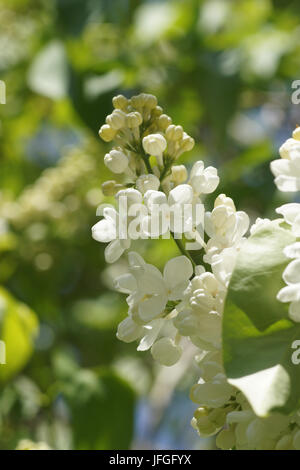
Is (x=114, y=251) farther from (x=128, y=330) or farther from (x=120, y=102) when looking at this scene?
(x=120, y=102)

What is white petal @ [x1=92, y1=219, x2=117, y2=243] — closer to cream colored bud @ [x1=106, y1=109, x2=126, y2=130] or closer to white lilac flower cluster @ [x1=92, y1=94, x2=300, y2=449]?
white lilac flower cluster @ [x1=92, y1=94, x2=300, y2=449]

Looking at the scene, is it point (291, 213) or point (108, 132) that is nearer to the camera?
point (291, 213)

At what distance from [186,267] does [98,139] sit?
4.45 ft

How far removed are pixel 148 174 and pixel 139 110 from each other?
0.09 m

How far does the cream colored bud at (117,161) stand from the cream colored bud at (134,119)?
38 millimetres

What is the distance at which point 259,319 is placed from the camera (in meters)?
0.61

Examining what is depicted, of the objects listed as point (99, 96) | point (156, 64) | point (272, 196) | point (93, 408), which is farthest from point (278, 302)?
point (156, 64)

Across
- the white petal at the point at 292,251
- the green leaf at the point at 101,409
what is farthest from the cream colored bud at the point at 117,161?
the green leaf at the point at 101,409

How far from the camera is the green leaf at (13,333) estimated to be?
1.52 meters

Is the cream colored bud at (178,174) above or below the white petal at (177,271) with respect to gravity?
above

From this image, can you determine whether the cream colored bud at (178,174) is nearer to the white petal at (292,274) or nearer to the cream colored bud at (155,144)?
the cream colored bud at (155,144)

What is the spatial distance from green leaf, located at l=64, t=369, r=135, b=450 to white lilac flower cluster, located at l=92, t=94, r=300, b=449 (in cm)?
58

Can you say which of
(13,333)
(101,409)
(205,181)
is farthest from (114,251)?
(13,333)

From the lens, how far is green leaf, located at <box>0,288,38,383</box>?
1.52m
